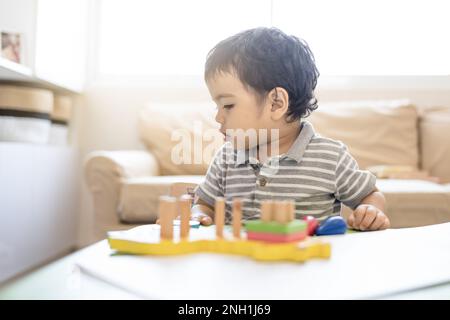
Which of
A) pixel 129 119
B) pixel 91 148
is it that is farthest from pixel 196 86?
pixel 91 148

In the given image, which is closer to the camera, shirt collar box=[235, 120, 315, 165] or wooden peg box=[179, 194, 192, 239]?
wooden peg box=[179, 194, 192, 239]

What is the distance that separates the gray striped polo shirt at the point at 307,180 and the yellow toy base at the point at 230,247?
1.51ft

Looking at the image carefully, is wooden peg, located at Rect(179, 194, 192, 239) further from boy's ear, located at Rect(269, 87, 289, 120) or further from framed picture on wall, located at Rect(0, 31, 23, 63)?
framed picture on wall, located at Rect(0, 31, 23, 63)

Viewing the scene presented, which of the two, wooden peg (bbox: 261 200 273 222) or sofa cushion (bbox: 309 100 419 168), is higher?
sofa cushion (bbox: 309 100 419 168)

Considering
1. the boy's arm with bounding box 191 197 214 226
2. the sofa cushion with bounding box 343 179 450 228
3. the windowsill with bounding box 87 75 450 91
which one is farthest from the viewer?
the windowsill with bounding box 87 75 450 91

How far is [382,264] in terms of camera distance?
51 centimetres

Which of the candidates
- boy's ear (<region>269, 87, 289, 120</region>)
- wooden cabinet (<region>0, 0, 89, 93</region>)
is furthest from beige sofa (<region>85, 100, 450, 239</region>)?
boy's ear (<region>269, 87, 289, 120</region>)

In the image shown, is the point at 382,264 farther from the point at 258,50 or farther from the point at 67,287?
the point at 258,50

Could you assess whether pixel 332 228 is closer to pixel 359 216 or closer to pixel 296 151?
pixel 359 216

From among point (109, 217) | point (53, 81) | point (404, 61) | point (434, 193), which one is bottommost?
point (109, 217)

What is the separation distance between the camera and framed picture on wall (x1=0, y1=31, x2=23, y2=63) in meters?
2.08

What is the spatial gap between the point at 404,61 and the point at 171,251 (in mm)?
2653

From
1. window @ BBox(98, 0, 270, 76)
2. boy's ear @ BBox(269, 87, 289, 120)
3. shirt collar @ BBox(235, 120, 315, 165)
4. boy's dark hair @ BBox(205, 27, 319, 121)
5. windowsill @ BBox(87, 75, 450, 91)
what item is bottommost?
shirt collar @ BBox(235, 120, 315, 165)

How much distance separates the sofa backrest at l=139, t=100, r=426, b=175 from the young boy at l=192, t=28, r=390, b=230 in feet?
4.01
